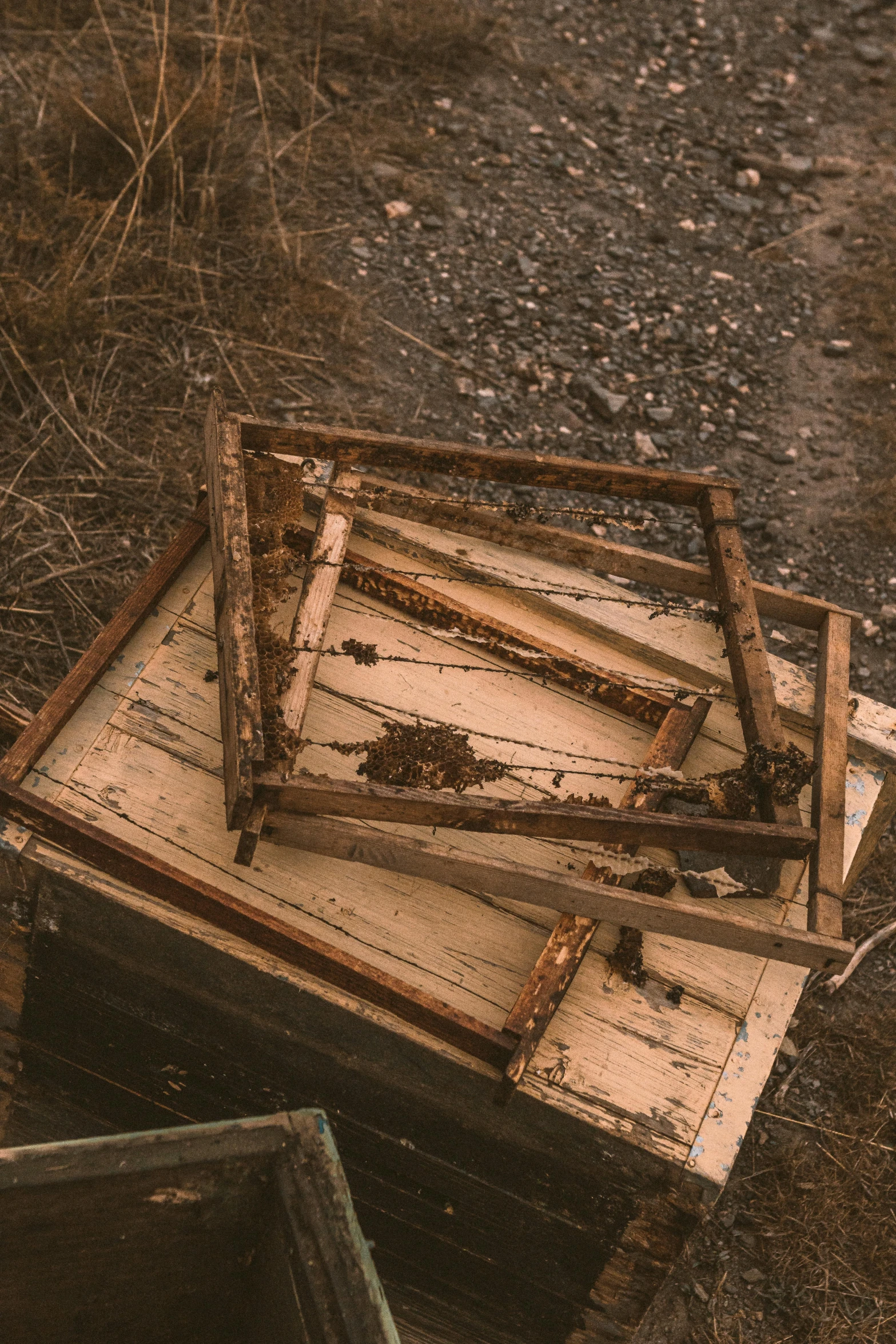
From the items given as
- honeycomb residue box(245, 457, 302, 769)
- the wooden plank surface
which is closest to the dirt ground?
the wooden plank surface

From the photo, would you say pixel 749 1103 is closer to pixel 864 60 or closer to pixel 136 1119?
pixel 136 1119

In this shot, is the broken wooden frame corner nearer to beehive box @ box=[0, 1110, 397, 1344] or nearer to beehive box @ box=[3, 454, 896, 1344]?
beehive box @ box=[3, 454, 896, 1344]

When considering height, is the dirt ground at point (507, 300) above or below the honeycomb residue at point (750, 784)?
above

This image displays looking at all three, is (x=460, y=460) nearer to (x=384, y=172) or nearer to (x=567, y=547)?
(x=567, y=547)

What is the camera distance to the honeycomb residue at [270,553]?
89.1 inches

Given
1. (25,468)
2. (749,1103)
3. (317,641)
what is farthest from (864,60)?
(749,1103)

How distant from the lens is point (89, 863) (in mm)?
2129

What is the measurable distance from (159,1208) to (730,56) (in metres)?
6.81

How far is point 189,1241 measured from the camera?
1.76 m

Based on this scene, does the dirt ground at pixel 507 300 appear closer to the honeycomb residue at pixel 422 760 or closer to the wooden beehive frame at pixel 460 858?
the wooden beehive frame at pixel 460 858

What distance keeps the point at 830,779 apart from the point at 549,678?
0.67m

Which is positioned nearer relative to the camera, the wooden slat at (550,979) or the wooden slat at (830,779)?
the wooden slat at (550,979)

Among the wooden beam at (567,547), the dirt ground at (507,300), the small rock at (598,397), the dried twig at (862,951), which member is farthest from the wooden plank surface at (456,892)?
the small rock at (598,397)

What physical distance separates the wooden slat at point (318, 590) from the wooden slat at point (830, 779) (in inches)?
43.6
